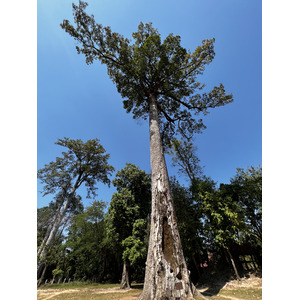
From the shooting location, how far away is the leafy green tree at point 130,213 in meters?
10.5

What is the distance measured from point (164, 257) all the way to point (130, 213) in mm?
7735

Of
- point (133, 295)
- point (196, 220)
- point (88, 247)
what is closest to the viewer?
point (133, 295)

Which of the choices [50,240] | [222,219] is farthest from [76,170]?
[222,219]

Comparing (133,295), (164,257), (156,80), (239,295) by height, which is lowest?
(133,295)

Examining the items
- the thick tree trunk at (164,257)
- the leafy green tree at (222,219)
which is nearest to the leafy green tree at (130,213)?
the leafy green tree at (222,219)

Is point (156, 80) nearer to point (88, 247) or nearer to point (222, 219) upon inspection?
point (222, 219)

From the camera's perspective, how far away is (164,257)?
164 inches

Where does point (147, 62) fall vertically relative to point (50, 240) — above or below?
above

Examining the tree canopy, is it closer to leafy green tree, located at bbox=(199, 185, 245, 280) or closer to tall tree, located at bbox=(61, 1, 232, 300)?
tall tree, located at bbox=(61, 1, 232, 300)

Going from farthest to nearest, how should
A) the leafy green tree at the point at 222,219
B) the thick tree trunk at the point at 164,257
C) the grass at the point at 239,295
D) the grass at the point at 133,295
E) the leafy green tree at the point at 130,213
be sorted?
the leafy green tree at the point at 130,213
the leafy green tree at the point at 222,219
the grass at the point at 133,295
the grass at the point at 239,295
the thick tree trunk at the point at 164,257

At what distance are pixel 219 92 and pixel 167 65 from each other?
342cm

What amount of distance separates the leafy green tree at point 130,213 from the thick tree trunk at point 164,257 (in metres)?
6.80

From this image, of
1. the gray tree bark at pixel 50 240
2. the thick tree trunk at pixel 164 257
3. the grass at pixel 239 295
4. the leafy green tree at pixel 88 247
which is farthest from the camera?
the leafy green tree at pixel 88 247

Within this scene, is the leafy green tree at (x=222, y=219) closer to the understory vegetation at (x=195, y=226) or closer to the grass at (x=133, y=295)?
the understory vegetation at (x=195, y=226)
